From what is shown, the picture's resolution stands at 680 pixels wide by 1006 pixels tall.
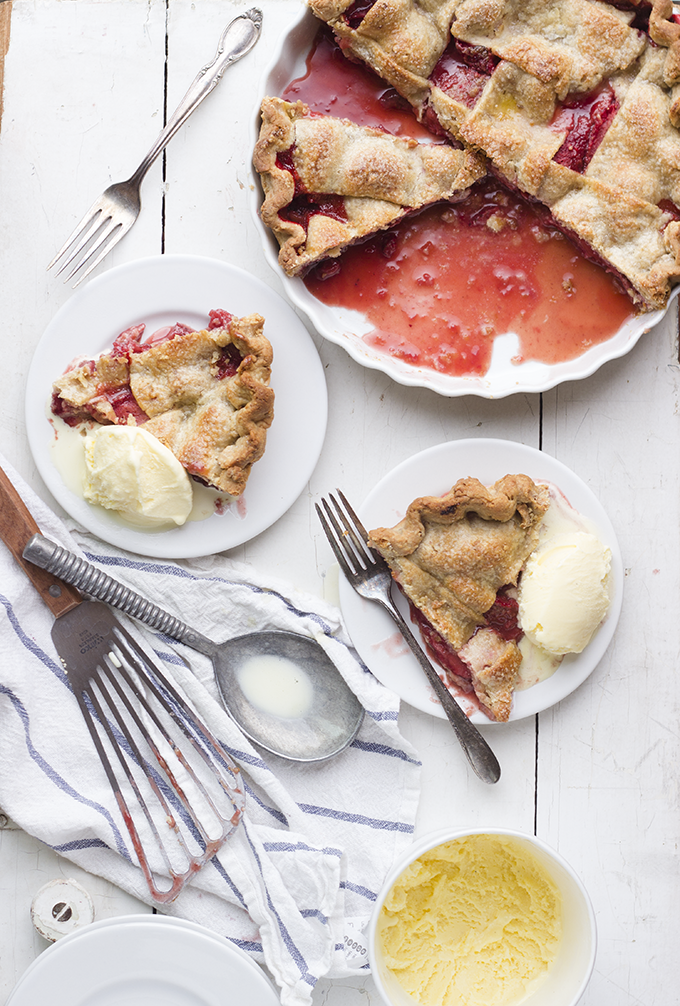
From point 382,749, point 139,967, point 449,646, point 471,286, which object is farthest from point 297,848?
point 471,286

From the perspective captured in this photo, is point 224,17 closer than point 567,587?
No

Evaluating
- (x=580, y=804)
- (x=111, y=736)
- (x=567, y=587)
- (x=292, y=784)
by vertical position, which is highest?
(x=111, y=736)

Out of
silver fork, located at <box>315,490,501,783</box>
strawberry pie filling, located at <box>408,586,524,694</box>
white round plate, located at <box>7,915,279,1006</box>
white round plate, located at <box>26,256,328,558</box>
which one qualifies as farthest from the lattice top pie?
white round plate, located at <box>7,915,279,1006</box>

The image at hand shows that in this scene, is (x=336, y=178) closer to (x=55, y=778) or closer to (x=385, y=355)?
(x=385, y=355)

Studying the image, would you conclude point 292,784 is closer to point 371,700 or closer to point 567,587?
point 371,700

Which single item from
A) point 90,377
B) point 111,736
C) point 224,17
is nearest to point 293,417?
point 90,377

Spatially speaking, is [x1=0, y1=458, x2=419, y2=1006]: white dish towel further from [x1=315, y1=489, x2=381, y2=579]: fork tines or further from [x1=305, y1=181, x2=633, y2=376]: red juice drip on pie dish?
[x1=305, y1=181, x2=633, y2=376]: red juice drip on pie dish

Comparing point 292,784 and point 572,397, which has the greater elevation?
point 572,397
